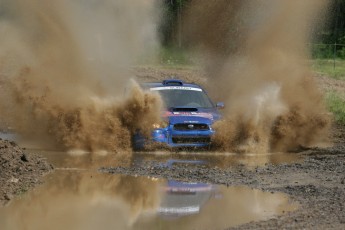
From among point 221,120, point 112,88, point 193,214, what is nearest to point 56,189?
point 193,214

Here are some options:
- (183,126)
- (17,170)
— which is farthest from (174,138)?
(17,170)

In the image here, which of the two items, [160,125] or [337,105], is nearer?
[160,125]

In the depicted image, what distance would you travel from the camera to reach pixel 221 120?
63.6ft

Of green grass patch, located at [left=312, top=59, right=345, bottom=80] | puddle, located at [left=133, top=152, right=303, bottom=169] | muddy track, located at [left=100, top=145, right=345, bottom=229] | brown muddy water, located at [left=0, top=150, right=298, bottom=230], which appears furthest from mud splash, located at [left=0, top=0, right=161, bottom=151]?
green grass patch, located at [left=312, top=59, right=345, bottom=80]

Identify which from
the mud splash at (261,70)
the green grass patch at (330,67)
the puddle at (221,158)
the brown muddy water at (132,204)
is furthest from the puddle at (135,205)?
the green grass patch at (330,67)

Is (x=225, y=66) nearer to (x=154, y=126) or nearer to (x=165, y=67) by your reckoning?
(x=154, y=126)

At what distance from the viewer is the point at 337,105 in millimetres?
28688

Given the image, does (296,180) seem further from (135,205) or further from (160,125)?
(160,125)

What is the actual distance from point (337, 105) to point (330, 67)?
16222 mm

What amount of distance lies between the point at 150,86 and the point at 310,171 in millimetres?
Result: 5979

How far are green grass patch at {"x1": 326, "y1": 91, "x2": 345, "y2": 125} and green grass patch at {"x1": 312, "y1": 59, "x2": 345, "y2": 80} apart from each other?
619cm

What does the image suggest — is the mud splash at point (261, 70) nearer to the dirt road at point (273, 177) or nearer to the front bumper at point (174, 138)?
the front bumper at point (174, 138)

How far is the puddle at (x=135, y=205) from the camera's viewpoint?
11.1m

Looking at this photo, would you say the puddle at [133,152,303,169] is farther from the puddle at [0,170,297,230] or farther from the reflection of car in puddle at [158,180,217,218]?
→ the reflection of car in puddle at [158,180,217,218]
